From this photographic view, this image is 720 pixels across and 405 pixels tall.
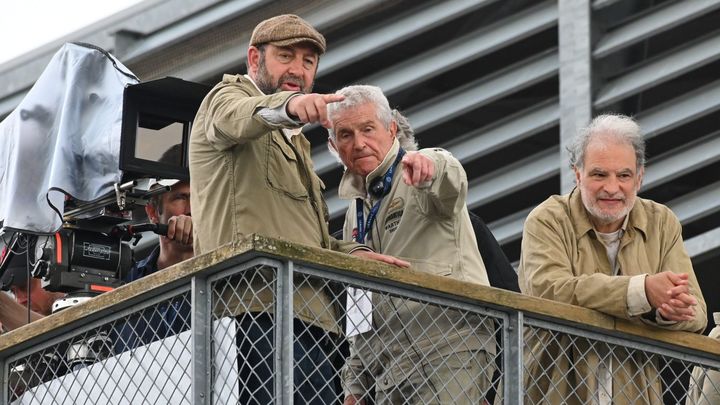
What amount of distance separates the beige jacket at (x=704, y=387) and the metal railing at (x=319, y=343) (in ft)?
0.15

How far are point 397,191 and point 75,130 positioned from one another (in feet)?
5.73

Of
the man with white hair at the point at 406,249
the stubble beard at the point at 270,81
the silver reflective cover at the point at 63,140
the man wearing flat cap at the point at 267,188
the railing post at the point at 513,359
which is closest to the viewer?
the man wearing flat cap at the point at 267,188

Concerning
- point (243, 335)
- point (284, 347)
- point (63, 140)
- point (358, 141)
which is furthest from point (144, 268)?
point (284, 347)

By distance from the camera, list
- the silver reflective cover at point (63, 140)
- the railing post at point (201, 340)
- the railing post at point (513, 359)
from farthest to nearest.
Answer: the silver reflective cover at point (63, 140), the railing post at point (513, 359), the railing post at point (201, 340)

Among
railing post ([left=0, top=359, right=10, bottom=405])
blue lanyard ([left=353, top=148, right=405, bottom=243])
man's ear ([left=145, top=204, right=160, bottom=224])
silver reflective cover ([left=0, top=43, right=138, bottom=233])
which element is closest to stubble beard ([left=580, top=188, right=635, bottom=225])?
blue lanyard ([left=353, top=148, right=405, bottom=243])

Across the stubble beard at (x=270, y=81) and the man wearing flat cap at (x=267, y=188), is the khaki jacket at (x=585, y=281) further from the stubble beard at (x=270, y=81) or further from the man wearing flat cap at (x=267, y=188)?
the stubble beard at (x=270, y=81)

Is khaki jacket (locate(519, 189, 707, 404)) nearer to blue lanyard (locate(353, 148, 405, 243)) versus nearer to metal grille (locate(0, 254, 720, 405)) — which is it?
metal grille (locate(0, 254, 720, 405))

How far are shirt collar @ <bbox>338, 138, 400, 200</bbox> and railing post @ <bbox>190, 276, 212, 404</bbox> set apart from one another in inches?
47.1

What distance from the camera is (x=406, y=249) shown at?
7.69 m

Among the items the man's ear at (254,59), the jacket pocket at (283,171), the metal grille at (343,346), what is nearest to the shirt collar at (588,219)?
the metal grille at (343,346)

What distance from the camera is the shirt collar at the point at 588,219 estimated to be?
7965mm

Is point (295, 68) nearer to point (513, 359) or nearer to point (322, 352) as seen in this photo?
point (322, 352)

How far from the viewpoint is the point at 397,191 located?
306 inches

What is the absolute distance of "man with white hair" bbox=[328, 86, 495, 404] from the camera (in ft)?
23.9
